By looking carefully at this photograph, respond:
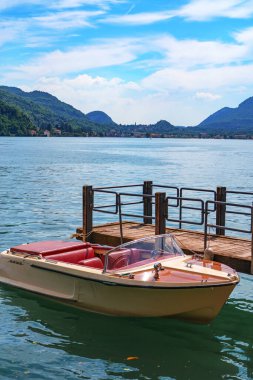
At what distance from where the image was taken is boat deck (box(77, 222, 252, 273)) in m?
14.3

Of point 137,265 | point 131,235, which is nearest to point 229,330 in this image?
point 137,265

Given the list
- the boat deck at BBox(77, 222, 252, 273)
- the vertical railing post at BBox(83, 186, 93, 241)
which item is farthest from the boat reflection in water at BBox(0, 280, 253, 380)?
the vertical railing post at BBox(83, 186, 93, 241)

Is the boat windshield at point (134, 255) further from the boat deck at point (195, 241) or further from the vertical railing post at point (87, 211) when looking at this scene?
the vertical railing post at point (87, 211)

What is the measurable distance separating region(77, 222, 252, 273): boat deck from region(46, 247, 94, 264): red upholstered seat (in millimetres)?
1758

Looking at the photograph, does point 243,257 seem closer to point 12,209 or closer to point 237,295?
point 237,295

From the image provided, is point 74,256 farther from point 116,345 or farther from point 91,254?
point 116,345

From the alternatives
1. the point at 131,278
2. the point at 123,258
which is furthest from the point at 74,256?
the point at 131,278

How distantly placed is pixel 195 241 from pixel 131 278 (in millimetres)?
4146

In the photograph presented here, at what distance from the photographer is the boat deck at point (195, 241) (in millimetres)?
14291

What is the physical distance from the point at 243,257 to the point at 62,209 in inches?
895

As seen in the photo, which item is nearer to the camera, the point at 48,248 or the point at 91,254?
the point at 48,248

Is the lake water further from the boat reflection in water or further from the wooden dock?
the wooden dock

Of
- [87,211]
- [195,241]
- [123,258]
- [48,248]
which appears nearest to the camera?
[123,258]

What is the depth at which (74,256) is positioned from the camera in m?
14.9
